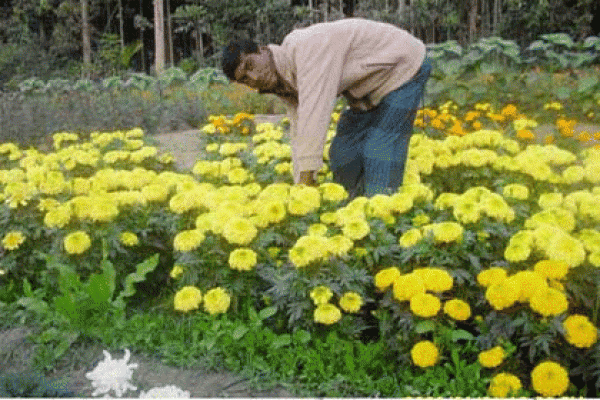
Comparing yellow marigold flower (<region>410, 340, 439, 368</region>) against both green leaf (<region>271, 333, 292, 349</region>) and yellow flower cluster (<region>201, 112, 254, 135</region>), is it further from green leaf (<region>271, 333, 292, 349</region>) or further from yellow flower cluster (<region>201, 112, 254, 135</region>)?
yellow flower cluster (<region>201, 112, 254, 135</region>)

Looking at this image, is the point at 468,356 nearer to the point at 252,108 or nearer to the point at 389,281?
the point at 389,281

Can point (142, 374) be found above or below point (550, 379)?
below

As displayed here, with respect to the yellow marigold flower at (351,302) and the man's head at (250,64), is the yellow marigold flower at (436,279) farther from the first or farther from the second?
the man's head at (250,64)

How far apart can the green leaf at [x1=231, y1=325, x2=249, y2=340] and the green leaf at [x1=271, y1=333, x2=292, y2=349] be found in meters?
0.10

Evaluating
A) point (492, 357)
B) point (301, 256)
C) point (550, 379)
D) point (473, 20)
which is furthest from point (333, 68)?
point (473, 20)

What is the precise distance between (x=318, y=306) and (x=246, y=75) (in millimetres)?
1248

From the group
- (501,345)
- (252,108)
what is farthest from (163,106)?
(501,345)

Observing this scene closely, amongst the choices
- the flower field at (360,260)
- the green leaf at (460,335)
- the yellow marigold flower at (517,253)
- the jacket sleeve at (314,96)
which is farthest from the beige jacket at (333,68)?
the green leaf at (460,335)

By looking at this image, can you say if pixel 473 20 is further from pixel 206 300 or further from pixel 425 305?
pixel 425 305

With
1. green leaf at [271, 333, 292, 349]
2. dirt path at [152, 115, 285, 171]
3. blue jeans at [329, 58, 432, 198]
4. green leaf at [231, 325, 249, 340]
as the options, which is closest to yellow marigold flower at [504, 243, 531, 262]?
green leaf at [271, 333, 292, 349]

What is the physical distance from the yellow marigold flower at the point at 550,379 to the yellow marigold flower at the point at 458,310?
0.25 metres

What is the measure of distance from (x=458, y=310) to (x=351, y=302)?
0.35 m

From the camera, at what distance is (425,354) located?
2375mm

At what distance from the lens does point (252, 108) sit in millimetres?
9133
